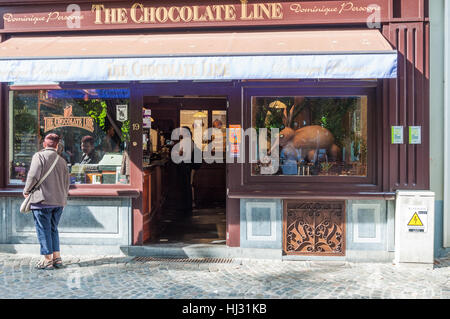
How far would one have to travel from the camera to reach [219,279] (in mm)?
5227

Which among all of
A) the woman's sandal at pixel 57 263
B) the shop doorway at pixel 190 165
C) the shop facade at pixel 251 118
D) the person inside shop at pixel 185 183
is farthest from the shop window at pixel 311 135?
the person inside shop at pixel 185 183

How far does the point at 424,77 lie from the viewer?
19.6 ft

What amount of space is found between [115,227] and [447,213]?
4912 mm

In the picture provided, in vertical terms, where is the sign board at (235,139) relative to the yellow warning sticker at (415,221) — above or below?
above

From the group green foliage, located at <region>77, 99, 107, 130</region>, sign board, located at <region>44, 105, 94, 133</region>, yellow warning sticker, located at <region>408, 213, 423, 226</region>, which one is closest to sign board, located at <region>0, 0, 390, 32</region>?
green foliage, located at <region>77, 99, 107, 130</region>

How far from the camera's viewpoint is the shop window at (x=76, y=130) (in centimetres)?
648

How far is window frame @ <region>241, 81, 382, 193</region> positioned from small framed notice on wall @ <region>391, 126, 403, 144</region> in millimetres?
194

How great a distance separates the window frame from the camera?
6102 mm

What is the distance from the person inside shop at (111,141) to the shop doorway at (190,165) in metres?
1.89

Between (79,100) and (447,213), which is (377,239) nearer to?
(447,213)

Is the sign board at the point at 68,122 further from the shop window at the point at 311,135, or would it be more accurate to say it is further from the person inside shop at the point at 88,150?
the shop window at the point at 311,135

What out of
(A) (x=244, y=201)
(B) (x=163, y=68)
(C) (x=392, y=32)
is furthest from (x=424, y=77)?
(B) (x=163, y=68)

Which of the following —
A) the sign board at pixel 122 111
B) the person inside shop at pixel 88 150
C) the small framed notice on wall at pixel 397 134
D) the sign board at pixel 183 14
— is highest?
the sign board at pixel 183 14
